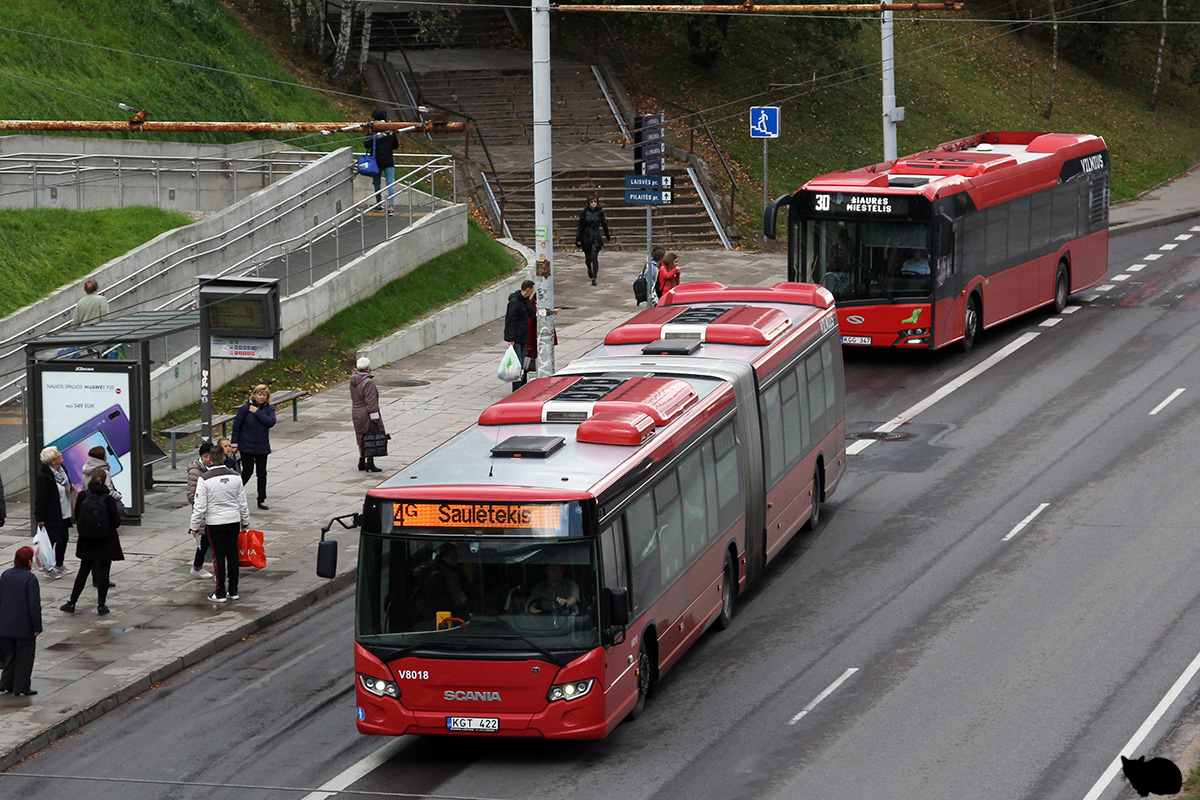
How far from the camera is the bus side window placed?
43.8ft

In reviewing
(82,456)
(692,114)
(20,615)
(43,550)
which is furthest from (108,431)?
(692,114)

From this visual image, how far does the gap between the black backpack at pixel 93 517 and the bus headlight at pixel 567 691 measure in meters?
6.35

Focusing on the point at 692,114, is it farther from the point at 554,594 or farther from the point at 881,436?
the point at 554,594

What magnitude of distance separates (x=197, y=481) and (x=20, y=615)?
360cm

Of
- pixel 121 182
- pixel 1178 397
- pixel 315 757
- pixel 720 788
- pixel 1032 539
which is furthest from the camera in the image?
pixel 121 182

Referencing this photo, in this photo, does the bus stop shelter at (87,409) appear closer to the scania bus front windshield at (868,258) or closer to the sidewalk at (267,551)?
the sidewalk at (267,551)

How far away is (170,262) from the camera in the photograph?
27.5 metres

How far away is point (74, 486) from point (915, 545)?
10.0 m

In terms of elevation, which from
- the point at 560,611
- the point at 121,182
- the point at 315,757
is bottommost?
the point at 315,757

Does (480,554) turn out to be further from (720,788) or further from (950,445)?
(950,445)

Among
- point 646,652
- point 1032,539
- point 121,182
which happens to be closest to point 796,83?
point 121,182

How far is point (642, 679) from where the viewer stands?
1377 cm

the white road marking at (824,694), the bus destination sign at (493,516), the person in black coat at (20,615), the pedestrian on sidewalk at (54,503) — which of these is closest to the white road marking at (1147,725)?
the white road marking at (824,694)

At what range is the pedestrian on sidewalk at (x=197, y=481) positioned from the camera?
1766 centimetres
